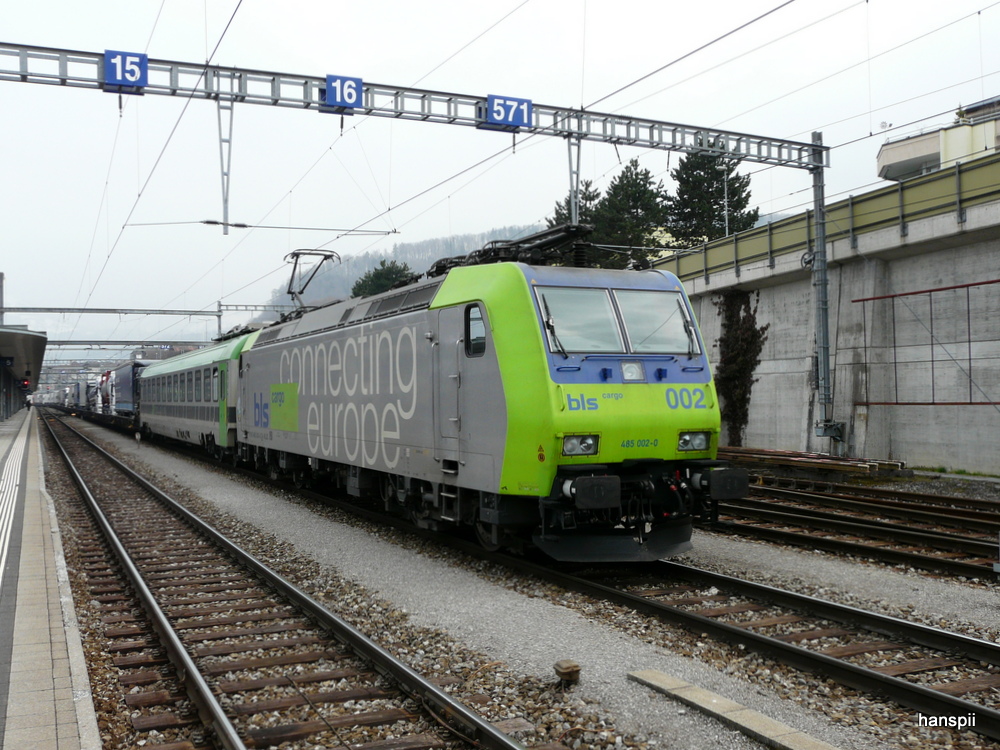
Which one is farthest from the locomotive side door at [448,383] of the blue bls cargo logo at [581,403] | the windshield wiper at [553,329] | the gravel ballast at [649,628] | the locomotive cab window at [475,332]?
the blue bls cargo logo at [581,403]

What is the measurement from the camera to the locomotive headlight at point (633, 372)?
27.3 feet

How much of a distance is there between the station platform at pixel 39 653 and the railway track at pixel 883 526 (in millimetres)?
7895

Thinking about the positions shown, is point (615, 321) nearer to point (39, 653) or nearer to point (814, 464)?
point (39, 653)

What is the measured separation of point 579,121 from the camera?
18062 millimetres

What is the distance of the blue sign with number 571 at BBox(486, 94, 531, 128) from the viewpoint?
17359 millimetres

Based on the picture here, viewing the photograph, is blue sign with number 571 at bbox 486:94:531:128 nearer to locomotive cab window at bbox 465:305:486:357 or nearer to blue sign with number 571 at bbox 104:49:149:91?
blue sign with number 571 at bbox 104:49:149:91

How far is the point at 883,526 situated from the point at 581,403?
218 inches

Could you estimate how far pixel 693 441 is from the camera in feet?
28.1

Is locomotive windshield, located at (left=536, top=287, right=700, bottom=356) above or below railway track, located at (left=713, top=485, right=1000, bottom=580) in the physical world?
above

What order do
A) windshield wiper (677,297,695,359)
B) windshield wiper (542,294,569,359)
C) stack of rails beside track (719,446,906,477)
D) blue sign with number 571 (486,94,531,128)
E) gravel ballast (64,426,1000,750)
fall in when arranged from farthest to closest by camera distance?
blue sign with number 571 (486,94,531,128), stack of rails beside track (719,446,906,477), windshield wiper (677,297,695,359), windshield wiper (542,294,569,359), gravel ballast (64,426,1000,750)

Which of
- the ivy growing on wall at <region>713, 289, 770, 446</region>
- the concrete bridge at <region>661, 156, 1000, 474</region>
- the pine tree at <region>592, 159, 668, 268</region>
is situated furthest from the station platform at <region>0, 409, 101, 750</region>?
the pine tree at <region>592, 159, 668, 268</region>

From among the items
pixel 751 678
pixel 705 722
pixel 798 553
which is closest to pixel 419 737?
pixel 705 722

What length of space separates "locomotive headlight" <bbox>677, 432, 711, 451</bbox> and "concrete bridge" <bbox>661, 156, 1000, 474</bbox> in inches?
373

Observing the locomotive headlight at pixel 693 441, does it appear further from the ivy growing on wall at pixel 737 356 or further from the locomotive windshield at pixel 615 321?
the ivy growing on wall at pixel 737 356
